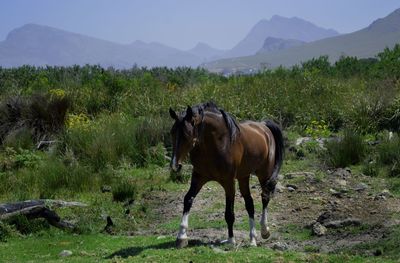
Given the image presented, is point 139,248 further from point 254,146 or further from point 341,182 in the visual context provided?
point 341,182

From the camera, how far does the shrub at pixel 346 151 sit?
1328 cm

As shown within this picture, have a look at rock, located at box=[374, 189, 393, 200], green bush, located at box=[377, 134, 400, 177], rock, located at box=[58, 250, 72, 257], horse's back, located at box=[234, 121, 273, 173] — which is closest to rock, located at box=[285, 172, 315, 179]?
green bush, located at box=[377, 134, 400, 177]

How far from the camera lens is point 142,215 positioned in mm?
10305

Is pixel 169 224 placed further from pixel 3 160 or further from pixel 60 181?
pixel 3 160

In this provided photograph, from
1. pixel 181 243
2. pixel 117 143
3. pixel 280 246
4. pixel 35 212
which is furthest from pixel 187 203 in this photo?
pixel 117 143

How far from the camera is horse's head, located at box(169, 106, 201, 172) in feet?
22.2

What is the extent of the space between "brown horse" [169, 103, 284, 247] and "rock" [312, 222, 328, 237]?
0.74m

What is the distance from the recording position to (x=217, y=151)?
7.22 m

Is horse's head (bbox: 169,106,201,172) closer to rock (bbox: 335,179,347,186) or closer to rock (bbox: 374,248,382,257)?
rock (bbox: 374,248,382,257)

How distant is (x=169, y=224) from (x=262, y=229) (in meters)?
1.86

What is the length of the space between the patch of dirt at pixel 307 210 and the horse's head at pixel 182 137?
172cm

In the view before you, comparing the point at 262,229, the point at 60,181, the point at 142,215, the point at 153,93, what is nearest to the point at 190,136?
the point at 262,229

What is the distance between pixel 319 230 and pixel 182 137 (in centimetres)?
292

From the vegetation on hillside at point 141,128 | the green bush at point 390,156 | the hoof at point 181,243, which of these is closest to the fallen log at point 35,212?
the vegetation on hillside at point 141,128
